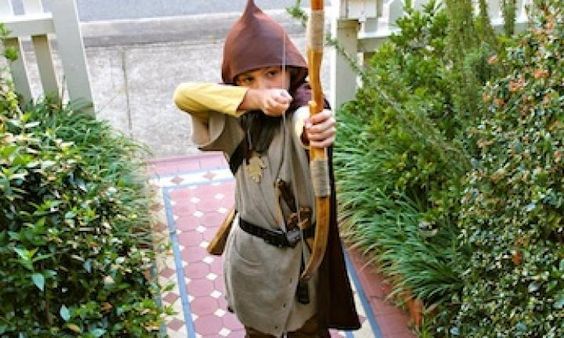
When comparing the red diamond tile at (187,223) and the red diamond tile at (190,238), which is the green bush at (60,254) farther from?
the red diamond tile at (187,223)

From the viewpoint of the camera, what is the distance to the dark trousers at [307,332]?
269 cm

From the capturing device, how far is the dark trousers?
106 inches

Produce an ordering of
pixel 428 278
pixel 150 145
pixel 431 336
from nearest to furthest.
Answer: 1. pixel 431 336
2. pixel 428 278
3. pixel 150 145

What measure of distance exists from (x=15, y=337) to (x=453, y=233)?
2.01 metres

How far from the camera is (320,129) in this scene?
1.97 metres

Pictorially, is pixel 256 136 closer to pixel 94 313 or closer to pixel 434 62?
pixel 94 313

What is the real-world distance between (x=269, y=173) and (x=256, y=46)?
1.40ft

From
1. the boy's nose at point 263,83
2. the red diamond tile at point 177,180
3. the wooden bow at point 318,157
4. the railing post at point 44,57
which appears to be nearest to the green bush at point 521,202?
the wooden bow at point 318,157

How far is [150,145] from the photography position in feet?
16.4

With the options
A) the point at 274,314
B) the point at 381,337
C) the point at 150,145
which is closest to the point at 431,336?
the point at 381,337

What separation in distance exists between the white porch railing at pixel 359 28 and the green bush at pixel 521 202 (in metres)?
1.60

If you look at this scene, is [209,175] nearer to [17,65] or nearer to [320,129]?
[17,65]

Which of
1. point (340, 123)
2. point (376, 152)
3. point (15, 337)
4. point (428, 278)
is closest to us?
point (15, 337)

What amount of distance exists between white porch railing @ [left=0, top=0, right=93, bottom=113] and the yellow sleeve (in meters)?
2.17
